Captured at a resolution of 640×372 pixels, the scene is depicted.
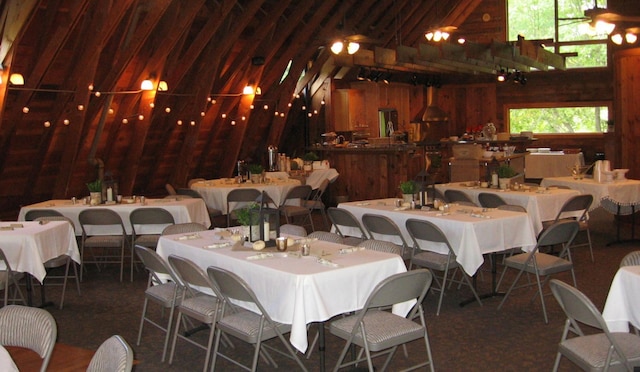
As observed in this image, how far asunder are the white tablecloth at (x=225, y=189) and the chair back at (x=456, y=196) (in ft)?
8.04

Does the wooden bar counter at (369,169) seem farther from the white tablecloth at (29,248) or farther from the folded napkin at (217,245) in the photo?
the folded napkin at (217,245)

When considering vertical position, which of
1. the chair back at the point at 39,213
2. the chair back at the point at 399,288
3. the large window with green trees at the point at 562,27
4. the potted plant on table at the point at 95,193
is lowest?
the chair back at the point at 399,288

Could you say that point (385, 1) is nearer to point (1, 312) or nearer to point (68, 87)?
point (68, 87)

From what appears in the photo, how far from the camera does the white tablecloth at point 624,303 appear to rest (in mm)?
3980

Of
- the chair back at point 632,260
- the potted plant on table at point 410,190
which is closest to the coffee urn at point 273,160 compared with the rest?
the potted plant on table at point 410,190

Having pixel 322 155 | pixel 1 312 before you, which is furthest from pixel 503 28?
pixel 1 312

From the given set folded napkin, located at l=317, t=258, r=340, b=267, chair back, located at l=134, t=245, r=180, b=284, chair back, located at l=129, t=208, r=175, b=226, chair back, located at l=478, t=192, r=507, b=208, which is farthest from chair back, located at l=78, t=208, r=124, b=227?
chair back, located at l=478, t=192, r=507, b=208

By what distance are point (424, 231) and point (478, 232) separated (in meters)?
0.45

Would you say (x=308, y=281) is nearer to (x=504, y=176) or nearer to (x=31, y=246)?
(x=31, y=246)

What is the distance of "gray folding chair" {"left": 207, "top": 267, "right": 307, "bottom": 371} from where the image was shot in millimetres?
4105

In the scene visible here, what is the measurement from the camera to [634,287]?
3975mm

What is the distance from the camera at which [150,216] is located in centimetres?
741

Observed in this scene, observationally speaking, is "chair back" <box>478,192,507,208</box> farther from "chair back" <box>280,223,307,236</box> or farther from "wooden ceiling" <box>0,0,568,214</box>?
"wooden ceiling" <box>0,0,568,214</box>

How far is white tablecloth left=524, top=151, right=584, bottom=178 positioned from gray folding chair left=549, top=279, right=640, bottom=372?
12.6 metres
